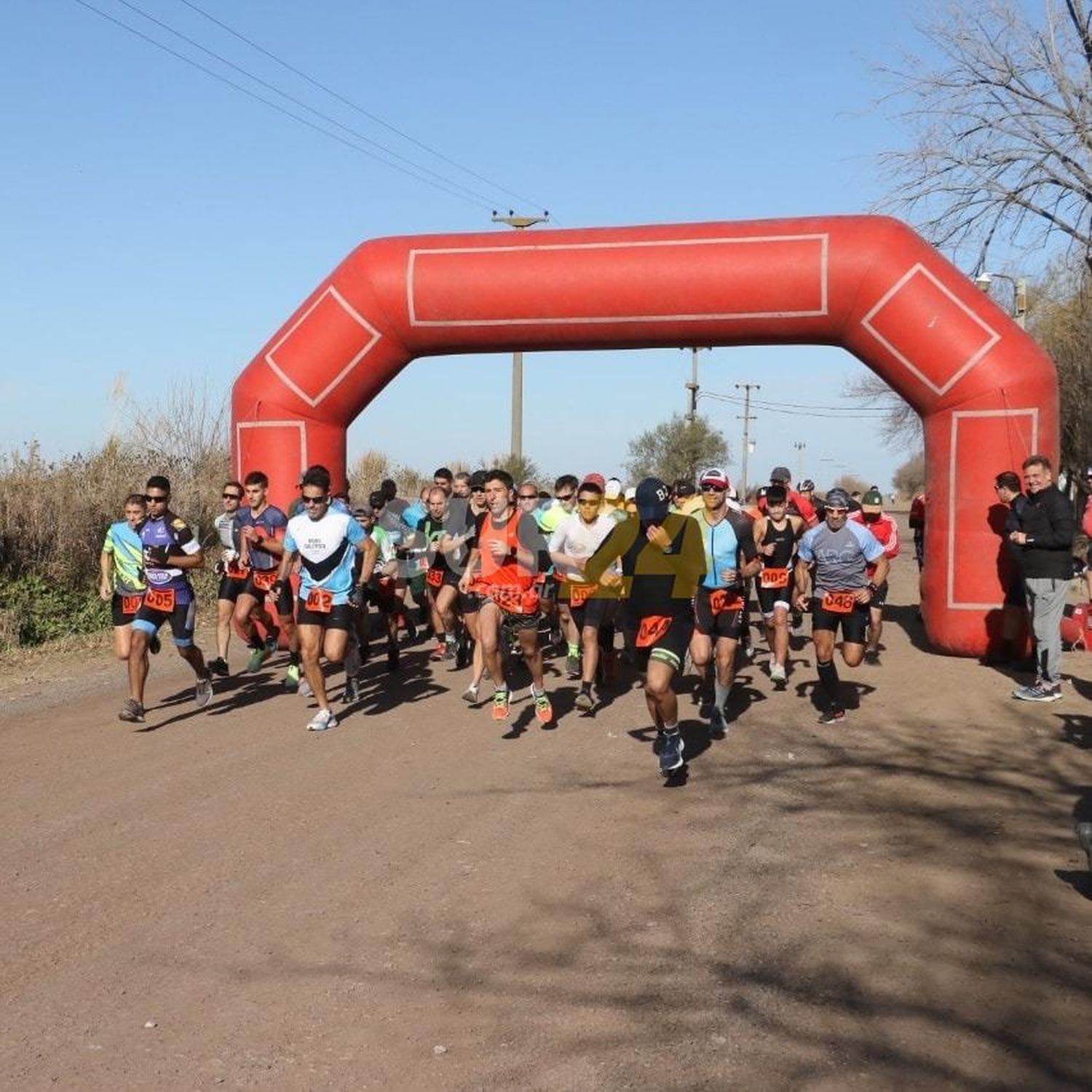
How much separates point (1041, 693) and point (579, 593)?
3.95 meters

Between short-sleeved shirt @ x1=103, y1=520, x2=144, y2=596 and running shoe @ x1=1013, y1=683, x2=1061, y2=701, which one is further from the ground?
short-sleeved shirt @ x1=103, y1=520, x2=144, y2=596

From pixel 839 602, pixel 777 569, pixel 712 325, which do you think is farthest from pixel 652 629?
pixel 712 325

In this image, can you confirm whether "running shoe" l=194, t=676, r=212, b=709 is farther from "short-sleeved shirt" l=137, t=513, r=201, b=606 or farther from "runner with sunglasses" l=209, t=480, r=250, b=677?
"runner with sunglasses" l=209, t=480, r=250, b=677

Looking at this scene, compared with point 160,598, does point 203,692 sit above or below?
below

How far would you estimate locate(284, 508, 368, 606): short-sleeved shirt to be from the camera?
10.0 metres

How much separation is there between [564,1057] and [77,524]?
13.9m

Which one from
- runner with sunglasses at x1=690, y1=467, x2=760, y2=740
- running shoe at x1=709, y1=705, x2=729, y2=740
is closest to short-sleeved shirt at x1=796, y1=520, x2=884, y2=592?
runner with sunglasses at x1=690, y1=467, x2=760, y2=740

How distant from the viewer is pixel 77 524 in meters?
16.7

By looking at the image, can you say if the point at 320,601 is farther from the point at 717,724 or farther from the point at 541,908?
the point at 541,908

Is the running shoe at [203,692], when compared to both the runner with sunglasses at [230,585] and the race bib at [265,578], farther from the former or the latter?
the runner with sunglasses at [230,585]

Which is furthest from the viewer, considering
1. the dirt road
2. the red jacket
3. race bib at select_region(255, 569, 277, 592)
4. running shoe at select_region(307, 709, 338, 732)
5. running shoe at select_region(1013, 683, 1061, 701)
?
the red jacket

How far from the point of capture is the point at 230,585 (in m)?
12.4

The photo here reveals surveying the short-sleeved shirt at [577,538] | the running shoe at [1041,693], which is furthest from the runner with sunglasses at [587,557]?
the running shoe at [1041,693]

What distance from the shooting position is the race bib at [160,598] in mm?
10117
